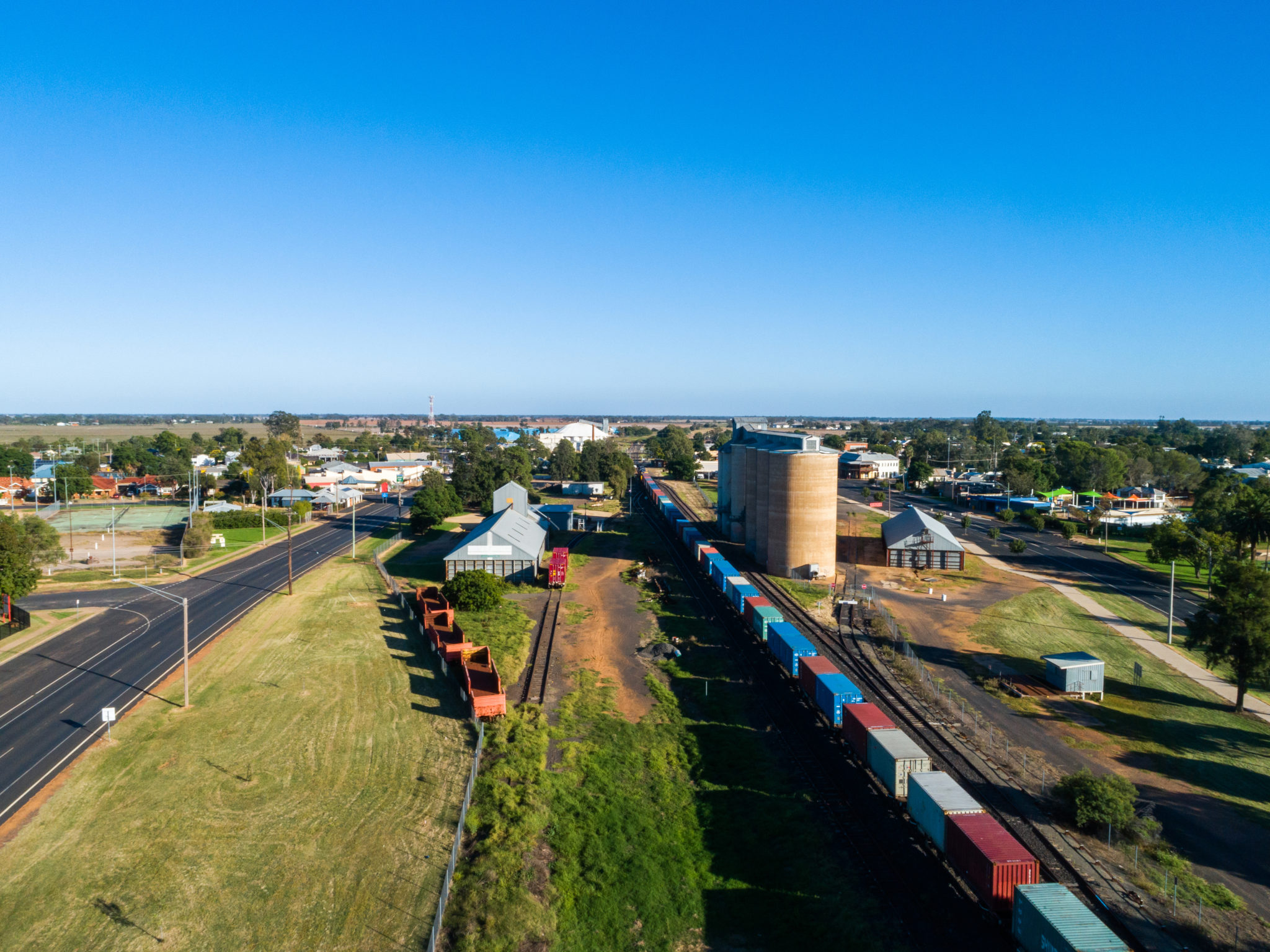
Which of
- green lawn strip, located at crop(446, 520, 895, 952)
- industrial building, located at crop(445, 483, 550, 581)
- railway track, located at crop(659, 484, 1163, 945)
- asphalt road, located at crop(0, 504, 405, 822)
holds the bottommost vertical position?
green lawn strip, located at crop(446, 520, 895, 952)

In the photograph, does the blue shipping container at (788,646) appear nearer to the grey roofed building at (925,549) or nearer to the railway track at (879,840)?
the railway track at (879,840)

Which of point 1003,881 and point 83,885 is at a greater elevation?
point 1003,881

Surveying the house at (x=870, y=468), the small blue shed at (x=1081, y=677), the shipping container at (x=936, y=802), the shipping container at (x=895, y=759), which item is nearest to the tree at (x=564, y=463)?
the house at (x=870, y=468)

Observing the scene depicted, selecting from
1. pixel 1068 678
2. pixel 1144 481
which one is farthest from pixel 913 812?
pixel 1144 481

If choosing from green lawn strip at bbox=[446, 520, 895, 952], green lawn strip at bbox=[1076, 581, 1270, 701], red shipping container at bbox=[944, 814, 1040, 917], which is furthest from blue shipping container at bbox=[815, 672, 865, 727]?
green lawn strip at bbox=[1076, 581, 1270, 701]

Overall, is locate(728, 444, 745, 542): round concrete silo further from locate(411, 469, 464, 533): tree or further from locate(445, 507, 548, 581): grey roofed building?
locate(411, 469, 464, 533): tree

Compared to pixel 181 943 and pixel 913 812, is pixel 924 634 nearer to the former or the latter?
pixel 913 812

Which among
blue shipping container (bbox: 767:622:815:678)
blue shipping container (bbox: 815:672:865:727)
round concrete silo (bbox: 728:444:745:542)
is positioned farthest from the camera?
round concrete silo (bbox: 728:444:745:542)

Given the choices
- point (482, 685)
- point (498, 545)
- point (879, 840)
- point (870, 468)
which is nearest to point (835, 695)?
point (879, 840)
